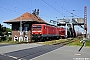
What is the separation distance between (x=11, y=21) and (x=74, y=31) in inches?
2048

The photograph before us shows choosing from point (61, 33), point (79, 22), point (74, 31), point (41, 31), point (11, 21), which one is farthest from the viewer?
point (74, 31)

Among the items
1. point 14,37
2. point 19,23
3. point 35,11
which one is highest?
point 35,11

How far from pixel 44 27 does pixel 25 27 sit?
26.0 ft

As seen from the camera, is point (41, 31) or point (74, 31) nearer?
point (41, 31)

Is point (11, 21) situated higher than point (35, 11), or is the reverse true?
point (35, 11)

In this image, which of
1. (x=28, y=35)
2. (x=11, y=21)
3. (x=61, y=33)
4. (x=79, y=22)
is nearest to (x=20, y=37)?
(x=28, y=35)

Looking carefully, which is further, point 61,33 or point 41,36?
point 61,33

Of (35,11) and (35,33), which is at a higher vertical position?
(35,11)

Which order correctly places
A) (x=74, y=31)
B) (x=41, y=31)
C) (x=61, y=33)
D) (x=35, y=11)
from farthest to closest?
(x=74, y=31), (x=35, y=11), (x=61, y=33), (x=41, y=31)

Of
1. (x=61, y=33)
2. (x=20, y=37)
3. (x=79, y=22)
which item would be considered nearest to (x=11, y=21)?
(x=20, y=37)

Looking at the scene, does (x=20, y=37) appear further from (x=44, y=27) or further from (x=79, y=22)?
(x=79, y=22)

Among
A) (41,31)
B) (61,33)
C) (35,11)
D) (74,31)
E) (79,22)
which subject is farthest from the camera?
(74,31)

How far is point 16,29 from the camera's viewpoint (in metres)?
50.2

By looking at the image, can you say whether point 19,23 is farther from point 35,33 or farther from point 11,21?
point 35,33
